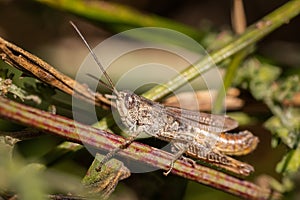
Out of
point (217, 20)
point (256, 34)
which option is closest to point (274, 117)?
point (256, 34)

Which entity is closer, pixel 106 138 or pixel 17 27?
pixel 106 138

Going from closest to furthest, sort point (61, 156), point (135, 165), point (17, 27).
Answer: point (135, 165), point (61, 156), point (17, 27)

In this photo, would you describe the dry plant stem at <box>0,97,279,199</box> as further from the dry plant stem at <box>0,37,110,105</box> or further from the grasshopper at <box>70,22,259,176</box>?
the dry plant stem at <box>0,37,110,105</box>

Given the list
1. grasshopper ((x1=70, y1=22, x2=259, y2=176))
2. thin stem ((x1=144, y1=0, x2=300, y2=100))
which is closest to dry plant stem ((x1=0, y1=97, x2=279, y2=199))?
grasshopper ((x1=70, y1=22, x2=259, y2=176))

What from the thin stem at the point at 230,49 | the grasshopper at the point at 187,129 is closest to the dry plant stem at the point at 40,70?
the grasshopper at the point at 187,129

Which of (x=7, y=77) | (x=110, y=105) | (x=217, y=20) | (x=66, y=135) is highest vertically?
(x=217, y=20)

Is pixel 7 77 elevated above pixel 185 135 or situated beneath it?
situated beneath

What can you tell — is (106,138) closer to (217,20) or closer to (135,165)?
(135,165)
